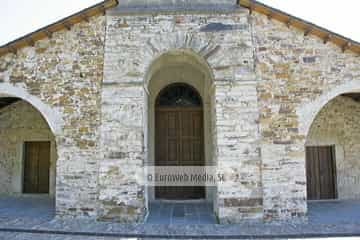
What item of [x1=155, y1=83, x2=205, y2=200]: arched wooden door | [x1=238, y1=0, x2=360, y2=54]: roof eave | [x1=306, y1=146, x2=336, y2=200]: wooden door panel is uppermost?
[x1=238, y1=0, x2=360, y2=54]: roof eave

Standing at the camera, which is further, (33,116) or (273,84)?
(33,116)

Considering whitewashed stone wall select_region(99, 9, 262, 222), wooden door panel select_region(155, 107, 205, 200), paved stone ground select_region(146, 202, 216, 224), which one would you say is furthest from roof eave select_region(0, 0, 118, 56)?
paved stone ground select_region(146, 202, 216, 224)

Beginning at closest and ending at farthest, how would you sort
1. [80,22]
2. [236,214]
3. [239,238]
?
[239,238]
[236,214]
[80,22]

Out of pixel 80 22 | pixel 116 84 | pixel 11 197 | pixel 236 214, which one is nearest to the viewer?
pixel 236 214

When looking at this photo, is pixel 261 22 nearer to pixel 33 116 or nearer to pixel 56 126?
pixel 56 126

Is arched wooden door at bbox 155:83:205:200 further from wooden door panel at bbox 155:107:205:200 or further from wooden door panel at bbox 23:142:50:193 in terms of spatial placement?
wooden door panel at bbox 23:142:50:193

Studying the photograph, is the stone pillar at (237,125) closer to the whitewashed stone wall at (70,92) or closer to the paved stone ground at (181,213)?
the paved stone ground at (181,213)

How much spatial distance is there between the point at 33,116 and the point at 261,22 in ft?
24.3

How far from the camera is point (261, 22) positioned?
5832mm

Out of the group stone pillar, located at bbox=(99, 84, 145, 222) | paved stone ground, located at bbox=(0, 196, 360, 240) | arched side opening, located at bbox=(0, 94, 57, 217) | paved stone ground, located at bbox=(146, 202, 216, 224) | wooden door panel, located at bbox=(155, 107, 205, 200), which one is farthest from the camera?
arched side opening, located at bbox=(0, 94, 57, 217)

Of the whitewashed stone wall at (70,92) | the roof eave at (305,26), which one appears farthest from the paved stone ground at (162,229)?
the roof eave at (305,26)

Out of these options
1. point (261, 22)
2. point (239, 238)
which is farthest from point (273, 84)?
point (239, 238)

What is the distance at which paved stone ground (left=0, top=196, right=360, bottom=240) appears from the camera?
4.68m

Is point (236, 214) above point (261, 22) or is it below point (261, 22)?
below
